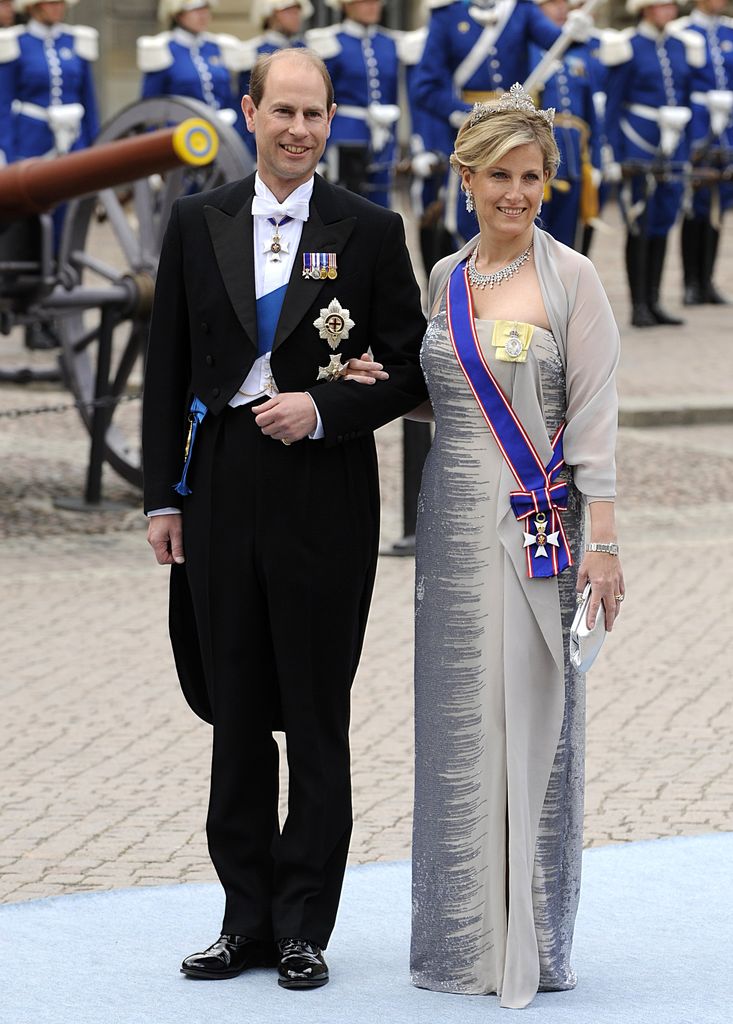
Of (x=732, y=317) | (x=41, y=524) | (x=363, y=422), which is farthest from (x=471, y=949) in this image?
(x=732, y=317)

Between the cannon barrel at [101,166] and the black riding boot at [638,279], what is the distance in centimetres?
717

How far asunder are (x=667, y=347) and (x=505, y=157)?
10650mm

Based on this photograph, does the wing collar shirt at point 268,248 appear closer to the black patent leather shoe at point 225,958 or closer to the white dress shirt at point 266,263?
the white dress shirt at point 266,263

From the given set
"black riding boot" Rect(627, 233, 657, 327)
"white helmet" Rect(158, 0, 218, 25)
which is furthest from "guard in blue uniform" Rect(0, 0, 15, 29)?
"black riding boot" Rect(627, 233, 657, 327)

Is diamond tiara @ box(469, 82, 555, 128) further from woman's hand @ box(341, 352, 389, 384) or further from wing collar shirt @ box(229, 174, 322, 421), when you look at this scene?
woman's hand @ box(341, 352, 389, 384)

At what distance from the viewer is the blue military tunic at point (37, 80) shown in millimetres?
13750

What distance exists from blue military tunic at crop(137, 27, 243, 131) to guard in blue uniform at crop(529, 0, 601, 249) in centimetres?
239

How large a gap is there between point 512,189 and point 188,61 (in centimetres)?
1147

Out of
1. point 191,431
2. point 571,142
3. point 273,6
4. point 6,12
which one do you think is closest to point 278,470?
point 191,431

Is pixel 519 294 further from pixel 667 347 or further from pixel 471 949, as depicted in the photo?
pixel 667 347

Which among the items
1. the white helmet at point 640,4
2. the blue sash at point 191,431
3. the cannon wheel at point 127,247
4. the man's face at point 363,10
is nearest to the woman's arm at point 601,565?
the blue sash at point 191,431

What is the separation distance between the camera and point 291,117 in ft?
12.5

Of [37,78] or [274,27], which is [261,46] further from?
[37,78]

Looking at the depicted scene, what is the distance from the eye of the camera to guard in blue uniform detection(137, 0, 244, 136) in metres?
14.8
